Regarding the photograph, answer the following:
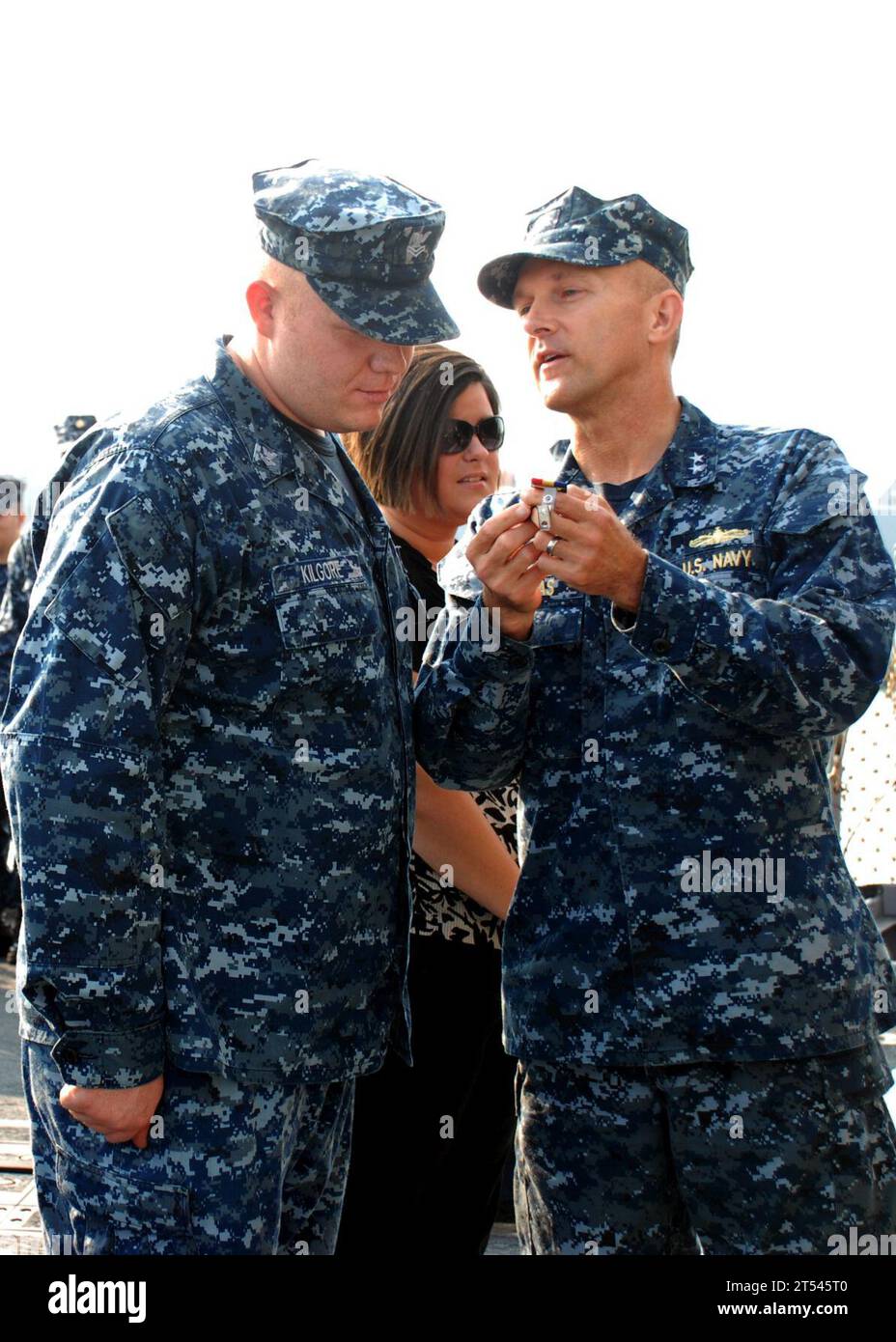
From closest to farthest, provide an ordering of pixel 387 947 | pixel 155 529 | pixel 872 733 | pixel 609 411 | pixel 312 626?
pixel 155 529, pixel 312 626, pixel 387 947, pixel 609 411, pixel 872 733

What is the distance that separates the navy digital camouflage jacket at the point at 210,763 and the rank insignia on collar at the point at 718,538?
555 mm

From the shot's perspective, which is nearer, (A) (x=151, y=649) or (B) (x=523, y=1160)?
(A) (x=151, y=649)

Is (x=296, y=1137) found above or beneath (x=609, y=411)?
beneath

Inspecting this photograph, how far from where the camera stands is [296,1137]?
2369 millimetres

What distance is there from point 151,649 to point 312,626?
270 mm

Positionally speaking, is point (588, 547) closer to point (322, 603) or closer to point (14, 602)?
point (322, 603)

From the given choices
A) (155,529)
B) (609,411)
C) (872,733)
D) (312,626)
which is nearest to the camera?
(155,529)

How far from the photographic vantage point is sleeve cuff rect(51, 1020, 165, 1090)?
206 centimetres

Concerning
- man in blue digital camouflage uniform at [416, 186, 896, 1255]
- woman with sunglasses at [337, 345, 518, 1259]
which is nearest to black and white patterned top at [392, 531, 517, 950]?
woman with sunglasses at [337, 345, 518, 1259]

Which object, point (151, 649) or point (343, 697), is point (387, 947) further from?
point (151, 649)

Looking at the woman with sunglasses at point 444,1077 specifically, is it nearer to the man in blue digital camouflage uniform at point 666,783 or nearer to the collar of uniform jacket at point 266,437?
the man in blue digital camouflage uniform at point 666,783

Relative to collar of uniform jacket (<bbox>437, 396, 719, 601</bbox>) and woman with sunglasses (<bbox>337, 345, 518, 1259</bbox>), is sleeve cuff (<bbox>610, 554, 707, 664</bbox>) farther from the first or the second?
woman with sunglasses (<bbox>337, 345, 518, 1259</bbox>)
